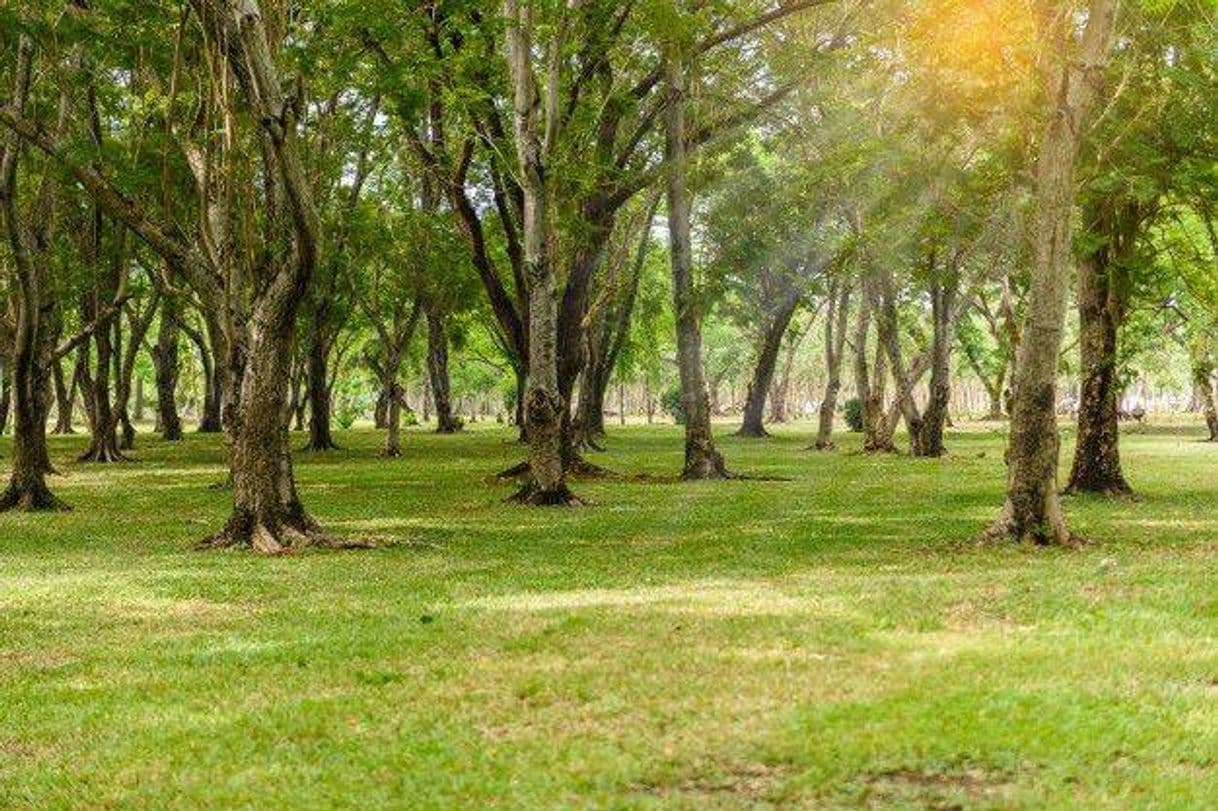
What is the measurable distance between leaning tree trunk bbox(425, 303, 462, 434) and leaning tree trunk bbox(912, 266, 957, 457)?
1847 centimetres

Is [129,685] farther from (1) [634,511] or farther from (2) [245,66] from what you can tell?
(1) [634,511]

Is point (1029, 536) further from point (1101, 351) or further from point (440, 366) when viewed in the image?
point (440, 366)

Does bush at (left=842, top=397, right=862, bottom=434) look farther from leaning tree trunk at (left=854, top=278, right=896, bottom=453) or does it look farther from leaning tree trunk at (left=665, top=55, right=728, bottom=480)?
leaning tree trunk at (left=665, top=55, right=728, bottom=480)

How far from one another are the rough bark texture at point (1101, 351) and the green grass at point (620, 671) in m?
5.18

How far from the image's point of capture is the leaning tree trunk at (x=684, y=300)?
1108 inches

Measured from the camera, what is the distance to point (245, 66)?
628 inches

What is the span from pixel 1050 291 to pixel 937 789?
10.5m

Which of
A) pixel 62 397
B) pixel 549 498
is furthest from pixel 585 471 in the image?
pixel 62 397

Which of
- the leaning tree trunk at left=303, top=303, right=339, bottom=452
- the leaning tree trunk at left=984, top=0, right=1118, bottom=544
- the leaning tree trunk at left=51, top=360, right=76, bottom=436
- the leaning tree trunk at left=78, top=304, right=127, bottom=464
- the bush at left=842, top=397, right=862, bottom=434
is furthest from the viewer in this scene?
the bush at left=842, top=397, right=862, bottom=434

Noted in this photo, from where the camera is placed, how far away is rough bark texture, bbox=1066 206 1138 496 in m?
23.3

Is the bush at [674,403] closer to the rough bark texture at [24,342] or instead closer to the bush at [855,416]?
the bush at [855,416]

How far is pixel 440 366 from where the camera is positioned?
210ft

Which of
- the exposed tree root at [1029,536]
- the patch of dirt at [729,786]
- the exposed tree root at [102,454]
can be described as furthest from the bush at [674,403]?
the patch of dirt at [729,786]

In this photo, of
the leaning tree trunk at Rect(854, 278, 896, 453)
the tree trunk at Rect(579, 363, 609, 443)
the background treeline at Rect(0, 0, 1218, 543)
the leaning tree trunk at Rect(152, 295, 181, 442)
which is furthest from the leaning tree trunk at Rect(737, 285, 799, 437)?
the leaning tree trunk at Rect(152, 295, 181, 442)
